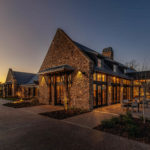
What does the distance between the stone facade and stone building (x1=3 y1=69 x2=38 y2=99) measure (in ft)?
34.2

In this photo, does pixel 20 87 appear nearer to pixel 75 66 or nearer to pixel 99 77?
pixel 75 66

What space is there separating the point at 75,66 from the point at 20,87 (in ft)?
73.8

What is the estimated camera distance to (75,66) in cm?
1238

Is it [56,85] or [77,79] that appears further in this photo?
[56,85]

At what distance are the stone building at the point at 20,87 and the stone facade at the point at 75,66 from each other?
1043 centimetres

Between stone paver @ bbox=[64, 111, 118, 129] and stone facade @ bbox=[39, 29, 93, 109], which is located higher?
stone facade @ bbox=[39, 29, 93, 109]

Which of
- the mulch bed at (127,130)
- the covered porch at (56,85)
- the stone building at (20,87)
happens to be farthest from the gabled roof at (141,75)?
the stone building at (20,87)

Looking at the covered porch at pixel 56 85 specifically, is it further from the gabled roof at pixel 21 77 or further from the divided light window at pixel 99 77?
the gabled roof at pixel 21 77

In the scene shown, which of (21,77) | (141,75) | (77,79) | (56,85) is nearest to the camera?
(141,75)

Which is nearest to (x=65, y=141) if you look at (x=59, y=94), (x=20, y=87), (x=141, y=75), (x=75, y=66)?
(x=141, y=75)

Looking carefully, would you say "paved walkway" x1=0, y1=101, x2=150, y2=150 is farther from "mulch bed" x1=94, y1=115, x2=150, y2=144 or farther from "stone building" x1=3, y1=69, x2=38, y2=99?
"stone building" x1=3, y1=69, x2=38, y2=99

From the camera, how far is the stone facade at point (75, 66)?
439 inches

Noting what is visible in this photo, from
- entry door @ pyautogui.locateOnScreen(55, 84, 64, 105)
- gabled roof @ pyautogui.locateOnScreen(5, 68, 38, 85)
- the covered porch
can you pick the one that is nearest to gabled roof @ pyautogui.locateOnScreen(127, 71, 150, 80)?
the covered porch

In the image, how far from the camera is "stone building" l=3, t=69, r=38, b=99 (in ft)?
81.4
